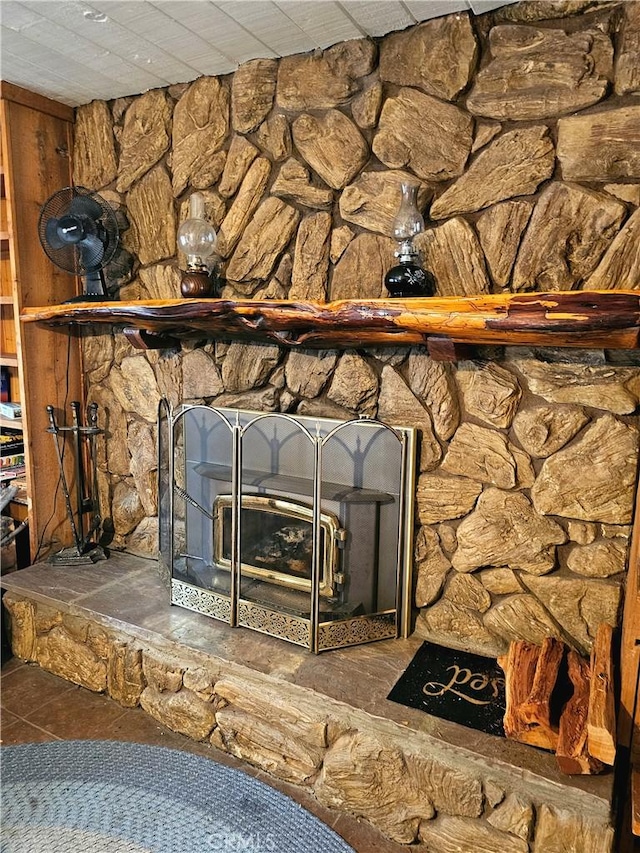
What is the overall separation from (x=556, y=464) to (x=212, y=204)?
1495 millimetres

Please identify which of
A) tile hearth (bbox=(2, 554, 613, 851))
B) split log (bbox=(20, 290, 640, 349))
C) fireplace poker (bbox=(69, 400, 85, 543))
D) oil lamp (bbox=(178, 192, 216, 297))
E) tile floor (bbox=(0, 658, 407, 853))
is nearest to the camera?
split log (bbox=(20, 290, 640, 349))

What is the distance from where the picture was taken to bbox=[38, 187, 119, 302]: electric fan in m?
2.18

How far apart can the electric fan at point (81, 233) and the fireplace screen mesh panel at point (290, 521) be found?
2.28ft

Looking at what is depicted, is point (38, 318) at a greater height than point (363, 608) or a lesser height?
greater

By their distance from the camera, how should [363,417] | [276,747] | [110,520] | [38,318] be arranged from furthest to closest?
[110,520]
[38,318]
[363,417]
[276,747]

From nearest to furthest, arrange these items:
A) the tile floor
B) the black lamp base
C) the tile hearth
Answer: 1. the tile hearth
2. the black lamp base
3. the tile floor

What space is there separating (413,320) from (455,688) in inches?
→ 41.8

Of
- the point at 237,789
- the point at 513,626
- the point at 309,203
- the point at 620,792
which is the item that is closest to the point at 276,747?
the point at 237,789

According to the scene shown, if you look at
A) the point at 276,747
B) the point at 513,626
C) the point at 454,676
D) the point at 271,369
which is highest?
the point at 271,369

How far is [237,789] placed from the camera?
67.8 inches

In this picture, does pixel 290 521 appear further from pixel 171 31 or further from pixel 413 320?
pixel 171 31

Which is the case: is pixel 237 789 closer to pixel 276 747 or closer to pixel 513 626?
pixel 276 747

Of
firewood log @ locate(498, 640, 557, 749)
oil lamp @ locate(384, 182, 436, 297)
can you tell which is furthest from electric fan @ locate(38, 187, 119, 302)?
firewood log @ locate(498, 640, 557, 749)

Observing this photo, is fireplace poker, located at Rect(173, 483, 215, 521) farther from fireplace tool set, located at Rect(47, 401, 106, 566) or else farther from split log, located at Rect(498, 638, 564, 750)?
split log, located at Rect(498, 638, 564, 750)
